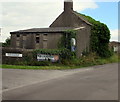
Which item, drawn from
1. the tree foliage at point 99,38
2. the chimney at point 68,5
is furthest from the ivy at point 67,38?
the chimney at point 68,5

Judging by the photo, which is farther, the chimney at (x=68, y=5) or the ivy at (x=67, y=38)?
the chimney at (x=68, y=5)

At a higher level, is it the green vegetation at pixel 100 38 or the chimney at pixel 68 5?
the chimney at pixel 68 5

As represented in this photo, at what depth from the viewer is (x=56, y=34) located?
112 feet

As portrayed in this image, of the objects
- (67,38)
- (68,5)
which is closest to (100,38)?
(68,5)

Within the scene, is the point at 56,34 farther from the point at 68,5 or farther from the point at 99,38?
the point at 99,38

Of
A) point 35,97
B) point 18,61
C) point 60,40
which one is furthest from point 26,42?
point 35,97

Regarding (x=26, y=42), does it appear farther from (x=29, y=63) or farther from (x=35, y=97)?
(x=35, y=97)

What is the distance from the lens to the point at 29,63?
87.1 feet

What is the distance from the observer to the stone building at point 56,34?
114 feet

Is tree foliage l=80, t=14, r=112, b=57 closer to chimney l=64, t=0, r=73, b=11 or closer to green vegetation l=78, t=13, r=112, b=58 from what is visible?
green vegetation l=78, t=13, r=112, b=58

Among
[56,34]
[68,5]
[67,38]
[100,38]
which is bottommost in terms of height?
[67,38]

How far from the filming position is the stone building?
114 feet

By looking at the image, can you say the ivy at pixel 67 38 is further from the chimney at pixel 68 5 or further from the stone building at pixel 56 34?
the chimney at pixel 68 5

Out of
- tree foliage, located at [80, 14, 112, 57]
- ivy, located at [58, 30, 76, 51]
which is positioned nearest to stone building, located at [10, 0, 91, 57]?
ivy, located at [58, 30, 76, 51]
